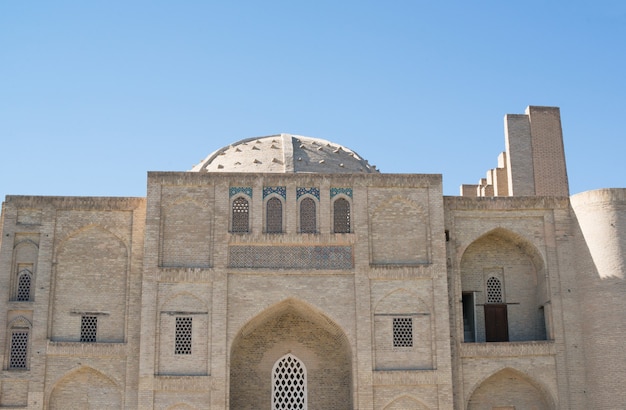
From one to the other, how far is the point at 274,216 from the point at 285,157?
9.84ft

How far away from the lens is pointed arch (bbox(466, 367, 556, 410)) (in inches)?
808

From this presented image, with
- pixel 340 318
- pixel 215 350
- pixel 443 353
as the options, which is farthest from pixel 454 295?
pixel 215 350

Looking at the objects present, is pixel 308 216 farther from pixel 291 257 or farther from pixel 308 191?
pixel 291 257

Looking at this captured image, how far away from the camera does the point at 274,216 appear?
66.7 feet

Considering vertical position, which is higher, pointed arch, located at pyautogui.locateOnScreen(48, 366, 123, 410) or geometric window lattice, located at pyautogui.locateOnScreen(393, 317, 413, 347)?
geometric window lattice, located at pyautogui.locateOnScreen(393, 317, 413, 347)

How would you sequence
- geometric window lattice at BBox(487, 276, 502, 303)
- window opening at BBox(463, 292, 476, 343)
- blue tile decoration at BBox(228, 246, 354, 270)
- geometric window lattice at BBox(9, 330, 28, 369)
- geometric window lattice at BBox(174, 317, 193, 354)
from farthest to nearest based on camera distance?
geometric window lattice at BBox(487, 276, 502, 303) < window opening at BBox(463, 292, 476, 343) < blue tile decoration at BBox(228, 246, 354, 270) < geometric window lattice at BBox(9, 330, 28, 369) < geometric window lattice at BBox(174, 317, 193, 354)

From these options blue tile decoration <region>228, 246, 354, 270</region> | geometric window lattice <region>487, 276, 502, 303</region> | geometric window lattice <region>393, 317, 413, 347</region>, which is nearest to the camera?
geometric window lattice <region>393, 317, 413, 347</region>

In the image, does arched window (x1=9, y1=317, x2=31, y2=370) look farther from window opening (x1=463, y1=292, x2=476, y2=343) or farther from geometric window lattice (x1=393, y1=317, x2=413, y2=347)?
window opening (x1=463, y1=292, x2=476, y2=343)

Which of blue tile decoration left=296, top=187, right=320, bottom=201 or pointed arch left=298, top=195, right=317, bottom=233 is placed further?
blue tile decoration left=296, top=187, right=320, bottom=201

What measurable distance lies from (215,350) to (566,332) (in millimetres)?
8419

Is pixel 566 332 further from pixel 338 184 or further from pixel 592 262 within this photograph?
pixel 338 184

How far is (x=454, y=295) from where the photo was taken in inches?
812

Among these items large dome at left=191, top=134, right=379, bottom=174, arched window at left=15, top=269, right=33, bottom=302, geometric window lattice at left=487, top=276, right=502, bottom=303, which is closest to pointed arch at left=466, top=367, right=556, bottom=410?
geometric window lattice at left=487, top=276, right=502, bottom=303

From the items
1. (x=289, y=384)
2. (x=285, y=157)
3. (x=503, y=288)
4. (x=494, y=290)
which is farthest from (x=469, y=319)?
(x=285, y=157)
